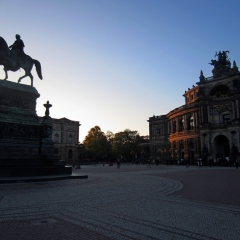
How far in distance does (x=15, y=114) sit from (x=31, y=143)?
2446 millimetres

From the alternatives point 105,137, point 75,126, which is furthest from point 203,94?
point 105,137

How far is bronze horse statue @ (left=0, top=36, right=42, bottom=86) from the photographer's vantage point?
1855cm

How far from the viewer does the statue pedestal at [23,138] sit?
15633mm

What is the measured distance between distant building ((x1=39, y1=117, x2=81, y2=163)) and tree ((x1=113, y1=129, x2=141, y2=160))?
16674 mm

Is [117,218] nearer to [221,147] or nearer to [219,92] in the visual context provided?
[221,147]

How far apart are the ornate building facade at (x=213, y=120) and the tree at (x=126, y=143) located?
2400cm

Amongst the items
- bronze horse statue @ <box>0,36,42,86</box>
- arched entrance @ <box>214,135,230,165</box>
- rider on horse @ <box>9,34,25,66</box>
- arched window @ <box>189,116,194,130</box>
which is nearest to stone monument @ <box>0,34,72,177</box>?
bronze horse statue @ <box>0,36,42,86</box>

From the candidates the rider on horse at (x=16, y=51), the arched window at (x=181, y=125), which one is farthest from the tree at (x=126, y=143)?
the rider on horse at (x=16, y=51)

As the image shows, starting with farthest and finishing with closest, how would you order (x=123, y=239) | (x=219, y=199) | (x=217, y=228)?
(x=219, y=199) < (x=217, y=228) < (x=123, y=239)

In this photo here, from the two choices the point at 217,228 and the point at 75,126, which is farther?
the point at 75,126

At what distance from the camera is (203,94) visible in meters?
60.9

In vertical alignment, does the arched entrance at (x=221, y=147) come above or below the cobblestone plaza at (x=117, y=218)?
above

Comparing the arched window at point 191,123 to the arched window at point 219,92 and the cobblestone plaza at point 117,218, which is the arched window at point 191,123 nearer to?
the arched window at point 219,92

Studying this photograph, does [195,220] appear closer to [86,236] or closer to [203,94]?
[86,236]
